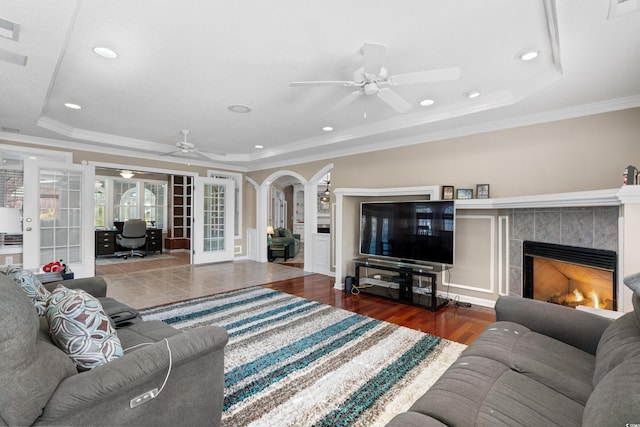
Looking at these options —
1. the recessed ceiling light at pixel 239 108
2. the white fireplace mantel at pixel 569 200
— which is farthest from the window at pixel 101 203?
the white fireplace mantel at pixel 569 200

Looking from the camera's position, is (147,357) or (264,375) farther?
(264,375)

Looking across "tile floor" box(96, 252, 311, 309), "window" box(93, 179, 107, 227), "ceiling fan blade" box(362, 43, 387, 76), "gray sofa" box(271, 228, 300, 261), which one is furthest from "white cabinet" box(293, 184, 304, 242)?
"ceiling fan blade" box(362, 43, 387, 76)

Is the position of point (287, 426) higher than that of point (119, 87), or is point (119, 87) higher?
point (119, 87)

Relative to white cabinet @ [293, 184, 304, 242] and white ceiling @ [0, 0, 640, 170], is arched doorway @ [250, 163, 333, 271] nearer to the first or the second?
white ceiling @ [0, 0, 640, 170]

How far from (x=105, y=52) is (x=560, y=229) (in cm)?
461

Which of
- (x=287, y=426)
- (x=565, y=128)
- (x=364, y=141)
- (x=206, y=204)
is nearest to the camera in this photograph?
(x=287, y=426)

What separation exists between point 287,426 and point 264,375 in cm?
55

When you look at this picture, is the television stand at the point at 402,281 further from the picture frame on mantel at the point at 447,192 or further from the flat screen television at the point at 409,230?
the picture frame on mantel at the point at 447,192

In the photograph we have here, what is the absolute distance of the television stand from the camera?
3885 mm

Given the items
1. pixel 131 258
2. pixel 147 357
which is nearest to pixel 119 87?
pixel 147 357

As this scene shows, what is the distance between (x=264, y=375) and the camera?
85.0 inches

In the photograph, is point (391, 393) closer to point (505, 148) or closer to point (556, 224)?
point (556, 224)

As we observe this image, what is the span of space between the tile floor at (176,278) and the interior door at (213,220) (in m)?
0.31

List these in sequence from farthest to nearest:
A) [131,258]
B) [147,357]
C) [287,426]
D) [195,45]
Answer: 1. [131,258]
2. [195,45]
3. [287,426]
4. [147,357]
